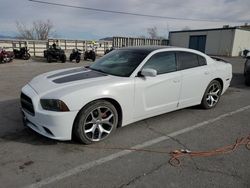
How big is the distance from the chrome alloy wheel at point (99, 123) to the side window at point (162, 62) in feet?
3.83

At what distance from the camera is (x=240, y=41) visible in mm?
30047

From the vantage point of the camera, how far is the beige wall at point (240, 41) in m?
29.3

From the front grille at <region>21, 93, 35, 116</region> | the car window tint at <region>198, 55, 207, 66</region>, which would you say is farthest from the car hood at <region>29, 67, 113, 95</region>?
the car window tint at <region>198, 55, 207, 66</region>

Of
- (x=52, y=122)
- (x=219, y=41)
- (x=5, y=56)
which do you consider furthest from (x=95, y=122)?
(x=219, y=41)

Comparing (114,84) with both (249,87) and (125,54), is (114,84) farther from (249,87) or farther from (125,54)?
(249,87)

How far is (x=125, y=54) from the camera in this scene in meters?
4.87

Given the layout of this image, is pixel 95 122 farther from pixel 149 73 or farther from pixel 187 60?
pixel 187 60

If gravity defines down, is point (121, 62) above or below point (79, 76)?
above

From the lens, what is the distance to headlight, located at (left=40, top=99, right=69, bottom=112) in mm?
3412

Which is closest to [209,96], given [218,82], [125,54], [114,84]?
[218,82]

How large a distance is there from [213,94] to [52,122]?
3.88m

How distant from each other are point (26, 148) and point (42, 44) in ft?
65.9

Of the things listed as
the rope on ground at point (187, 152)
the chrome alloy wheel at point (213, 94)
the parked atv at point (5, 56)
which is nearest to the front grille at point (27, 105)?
the rope on ground at point (187, 152)

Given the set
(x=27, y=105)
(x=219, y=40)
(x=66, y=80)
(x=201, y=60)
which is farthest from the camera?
(x=219, y=40)
